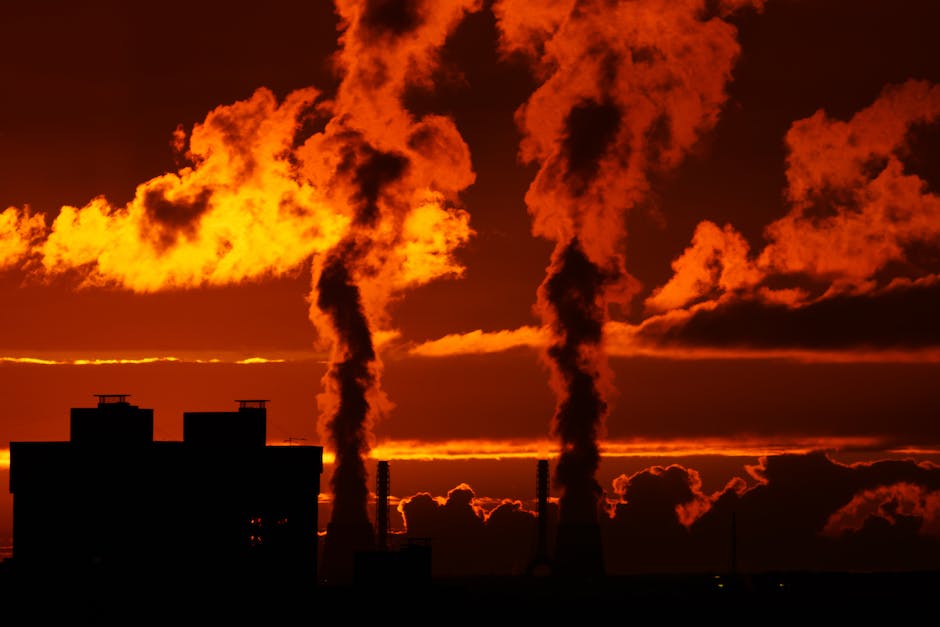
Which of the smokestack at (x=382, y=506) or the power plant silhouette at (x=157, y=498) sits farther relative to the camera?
the smokestack at (x=382, y=506)

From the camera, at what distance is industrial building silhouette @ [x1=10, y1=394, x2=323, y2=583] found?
89.8 meters

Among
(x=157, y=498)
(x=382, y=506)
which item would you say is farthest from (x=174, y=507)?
(x=382, y=506)

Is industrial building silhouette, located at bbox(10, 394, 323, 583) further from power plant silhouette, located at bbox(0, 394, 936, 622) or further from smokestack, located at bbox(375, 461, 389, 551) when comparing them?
smokestack, located at bbox(375, 461, 389, 551)

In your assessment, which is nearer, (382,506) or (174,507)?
(174,507)

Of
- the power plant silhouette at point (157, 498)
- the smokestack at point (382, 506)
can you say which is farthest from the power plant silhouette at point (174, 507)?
the smokestack at point (382, 506)

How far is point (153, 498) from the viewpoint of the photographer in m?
91.5

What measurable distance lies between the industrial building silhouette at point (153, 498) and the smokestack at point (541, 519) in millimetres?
29741

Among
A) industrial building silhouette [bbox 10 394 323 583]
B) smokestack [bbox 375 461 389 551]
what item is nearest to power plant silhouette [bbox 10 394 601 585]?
industrial building silhouette [bbox 10 394 323 583]

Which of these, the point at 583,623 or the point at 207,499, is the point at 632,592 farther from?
the point at 207,499

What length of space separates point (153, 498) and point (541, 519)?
38655mm

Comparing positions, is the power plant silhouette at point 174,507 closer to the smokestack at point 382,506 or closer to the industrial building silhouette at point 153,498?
the industrial building silhouette at point 153,498

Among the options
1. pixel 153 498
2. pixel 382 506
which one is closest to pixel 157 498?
pixel 153 498

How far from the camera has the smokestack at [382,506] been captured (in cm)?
12019

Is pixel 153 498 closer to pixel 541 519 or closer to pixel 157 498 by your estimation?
pixel 157 498
